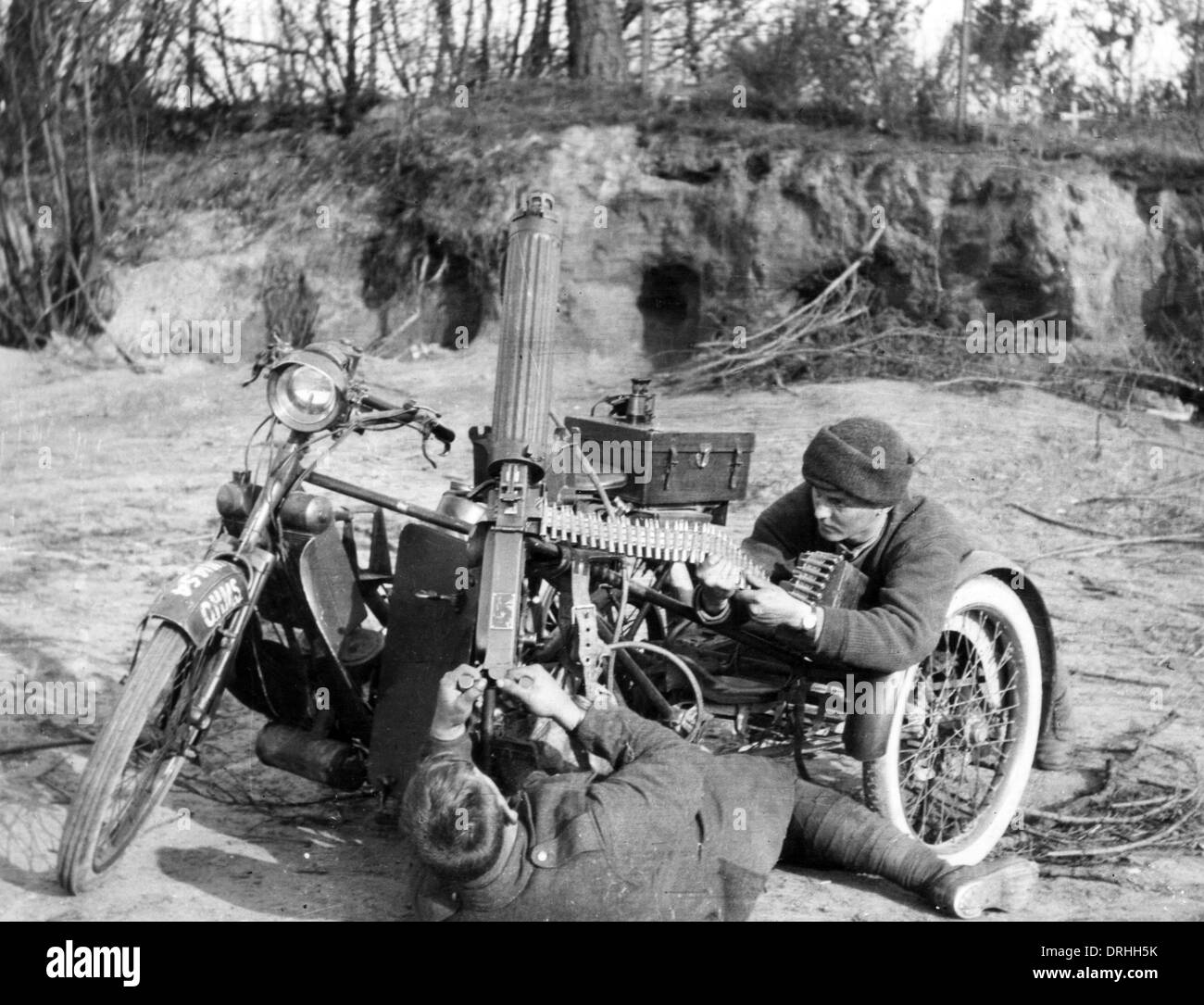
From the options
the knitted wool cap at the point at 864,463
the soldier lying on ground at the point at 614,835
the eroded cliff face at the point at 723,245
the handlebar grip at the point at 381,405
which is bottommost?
the soldier lying on ground at the point at 614,835

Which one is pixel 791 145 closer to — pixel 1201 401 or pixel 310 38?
pixel 1201 401

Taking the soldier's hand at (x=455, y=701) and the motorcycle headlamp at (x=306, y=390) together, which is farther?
the motorcycle headlamp at (x=306, y=390)

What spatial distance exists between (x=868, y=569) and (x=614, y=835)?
1228 millimetres

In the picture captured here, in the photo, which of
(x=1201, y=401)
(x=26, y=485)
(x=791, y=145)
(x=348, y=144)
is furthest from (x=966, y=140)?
(x=26, y=485)

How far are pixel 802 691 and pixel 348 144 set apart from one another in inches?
406

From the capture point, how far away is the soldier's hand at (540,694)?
323cm

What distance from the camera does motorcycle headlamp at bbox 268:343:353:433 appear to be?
385 cm

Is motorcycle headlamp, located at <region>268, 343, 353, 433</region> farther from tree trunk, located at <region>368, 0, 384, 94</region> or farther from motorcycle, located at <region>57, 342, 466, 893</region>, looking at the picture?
tree trunk, located at <region>368, 0, 384, 94</region>

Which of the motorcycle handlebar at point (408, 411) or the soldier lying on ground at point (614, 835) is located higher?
the motorcycle handlebar at point (408, 411)

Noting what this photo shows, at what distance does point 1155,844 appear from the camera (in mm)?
4164

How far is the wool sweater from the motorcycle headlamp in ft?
4.35

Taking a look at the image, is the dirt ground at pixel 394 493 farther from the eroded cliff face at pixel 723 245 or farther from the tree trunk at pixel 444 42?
the tree trunk at pixel 444 42

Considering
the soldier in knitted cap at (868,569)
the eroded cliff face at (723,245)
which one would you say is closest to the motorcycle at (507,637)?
the soldier in knitted cap at (868,569)

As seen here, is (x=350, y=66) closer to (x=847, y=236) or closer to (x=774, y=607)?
(x=847, y=236)
